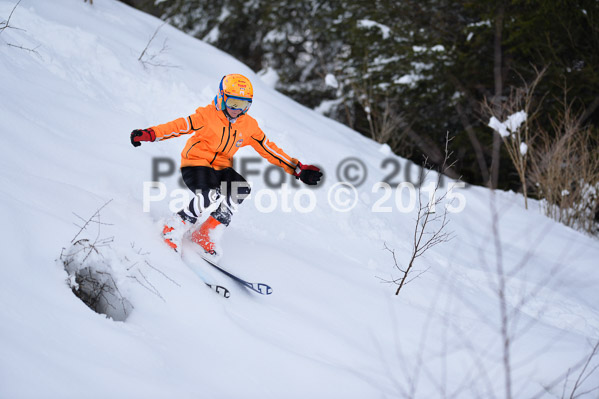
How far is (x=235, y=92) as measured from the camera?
11.1ft

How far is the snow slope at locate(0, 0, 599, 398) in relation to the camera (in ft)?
6.75

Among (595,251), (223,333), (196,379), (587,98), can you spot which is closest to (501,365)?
(223,333)

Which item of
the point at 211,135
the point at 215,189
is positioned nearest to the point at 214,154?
the point at 211,135

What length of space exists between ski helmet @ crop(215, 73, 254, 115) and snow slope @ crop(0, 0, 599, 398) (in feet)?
3.59

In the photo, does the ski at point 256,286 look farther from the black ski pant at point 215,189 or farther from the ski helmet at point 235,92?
the ski helmet at point 235,92

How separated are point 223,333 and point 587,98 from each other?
922cm

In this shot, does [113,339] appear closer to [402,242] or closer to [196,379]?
[196,379]

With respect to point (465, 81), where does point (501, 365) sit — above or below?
below

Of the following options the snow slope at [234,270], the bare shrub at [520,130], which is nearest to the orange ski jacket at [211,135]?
the snow slope at [234,270]

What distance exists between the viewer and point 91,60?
5.80m

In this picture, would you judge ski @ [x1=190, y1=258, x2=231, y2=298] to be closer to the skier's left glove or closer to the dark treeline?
the skier's left glove

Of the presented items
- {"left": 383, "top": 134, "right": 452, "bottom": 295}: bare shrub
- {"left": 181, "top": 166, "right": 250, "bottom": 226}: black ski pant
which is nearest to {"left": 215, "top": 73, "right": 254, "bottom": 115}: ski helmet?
{"left": 181, "top": 166, "right": 250, "bottom": 226}: black ski pant

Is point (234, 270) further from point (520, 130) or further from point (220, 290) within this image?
point (520, 130)

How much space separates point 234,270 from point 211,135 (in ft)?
3.52
